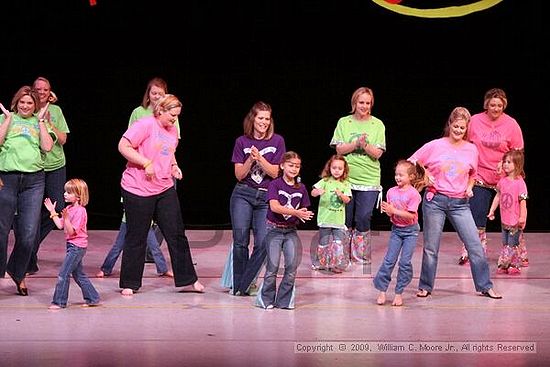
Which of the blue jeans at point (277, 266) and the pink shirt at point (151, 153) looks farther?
the pink shirt at point (151, 153)

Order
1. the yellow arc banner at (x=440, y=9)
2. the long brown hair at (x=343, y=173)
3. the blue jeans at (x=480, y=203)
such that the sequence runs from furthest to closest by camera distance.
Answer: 1. the yellow arc banner at (x=440, y=9)
2. the blue jeans at (x=480, y=203)
3. the long brown hair at (x=343, y=173)

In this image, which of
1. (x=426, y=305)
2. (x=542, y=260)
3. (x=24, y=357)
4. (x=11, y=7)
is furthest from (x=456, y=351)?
(x=11, y=7)

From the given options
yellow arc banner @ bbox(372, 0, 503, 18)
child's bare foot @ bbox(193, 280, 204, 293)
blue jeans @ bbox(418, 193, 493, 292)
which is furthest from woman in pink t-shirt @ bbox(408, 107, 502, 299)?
yellow arc banner @ bbox(372, 0, 503, 18)

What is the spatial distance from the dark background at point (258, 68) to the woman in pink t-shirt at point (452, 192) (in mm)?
3253

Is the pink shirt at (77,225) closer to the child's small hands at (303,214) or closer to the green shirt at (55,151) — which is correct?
the green shirt at (55,151)

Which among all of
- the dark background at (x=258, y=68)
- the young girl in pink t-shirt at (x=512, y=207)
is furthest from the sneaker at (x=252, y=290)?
the dark background at (x=258, y=68)

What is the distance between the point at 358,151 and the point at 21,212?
10.1ft

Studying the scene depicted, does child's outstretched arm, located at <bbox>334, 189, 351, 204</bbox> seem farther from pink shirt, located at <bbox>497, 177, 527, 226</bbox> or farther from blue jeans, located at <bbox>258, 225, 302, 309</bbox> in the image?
blue jeans, located at <bbox>258, 225, 302, 309</bbox>

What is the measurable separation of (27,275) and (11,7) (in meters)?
3.34

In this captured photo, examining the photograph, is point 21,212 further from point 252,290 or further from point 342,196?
point 342,196

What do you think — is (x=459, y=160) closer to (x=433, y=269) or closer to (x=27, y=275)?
(x=433, y=269)

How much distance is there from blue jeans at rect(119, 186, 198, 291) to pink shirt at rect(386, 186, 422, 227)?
1595mm

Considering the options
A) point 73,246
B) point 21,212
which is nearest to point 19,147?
point 21,212

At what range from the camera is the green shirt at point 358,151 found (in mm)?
10695
